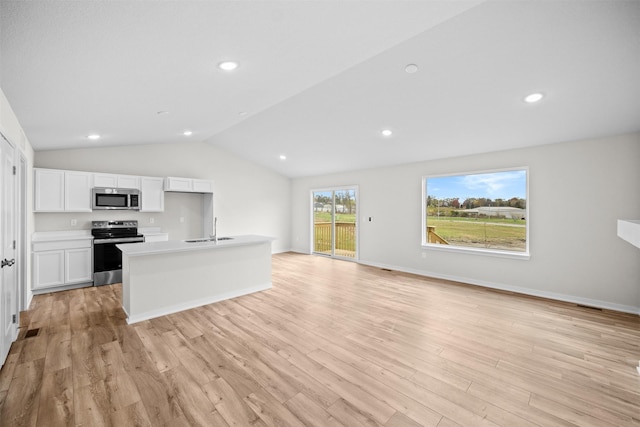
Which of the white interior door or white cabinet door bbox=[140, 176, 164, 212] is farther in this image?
white cabinet door bbox=[140, 176, 164, 212]

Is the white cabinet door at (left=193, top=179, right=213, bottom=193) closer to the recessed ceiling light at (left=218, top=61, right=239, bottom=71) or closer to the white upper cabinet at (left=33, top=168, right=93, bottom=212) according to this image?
the white upper cabinet at (left=33, top=168, right=93, bottom=212)

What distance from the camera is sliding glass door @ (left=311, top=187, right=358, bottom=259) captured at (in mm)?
7324

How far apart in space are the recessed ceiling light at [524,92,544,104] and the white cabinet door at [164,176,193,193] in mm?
5942

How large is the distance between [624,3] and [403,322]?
10.8 ft

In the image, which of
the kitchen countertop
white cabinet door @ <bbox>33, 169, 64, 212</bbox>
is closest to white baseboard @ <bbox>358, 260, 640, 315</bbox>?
the kitchen countertop

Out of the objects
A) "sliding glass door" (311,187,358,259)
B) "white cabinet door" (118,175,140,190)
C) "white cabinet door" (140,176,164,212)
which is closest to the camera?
"white cabinet door" (118,175,140,190)

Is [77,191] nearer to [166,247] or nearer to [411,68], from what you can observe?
[166,247]

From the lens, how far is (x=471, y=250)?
5.16m

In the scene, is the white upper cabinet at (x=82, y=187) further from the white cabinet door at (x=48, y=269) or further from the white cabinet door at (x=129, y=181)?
the white cabinet door at (x=48, y=269)

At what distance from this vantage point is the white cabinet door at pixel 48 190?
14.8ft

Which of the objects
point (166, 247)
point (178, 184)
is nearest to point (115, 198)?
point (178, 184)

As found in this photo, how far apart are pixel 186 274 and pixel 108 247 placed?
7.14 ft

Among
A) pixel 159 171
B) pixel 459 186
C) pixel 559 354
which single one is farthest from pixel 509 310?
pixel 159 171

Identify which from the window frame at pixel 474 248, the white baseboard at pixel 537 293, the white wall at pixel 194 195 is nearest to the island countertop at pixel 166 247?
the white wall at pixel 194 195
